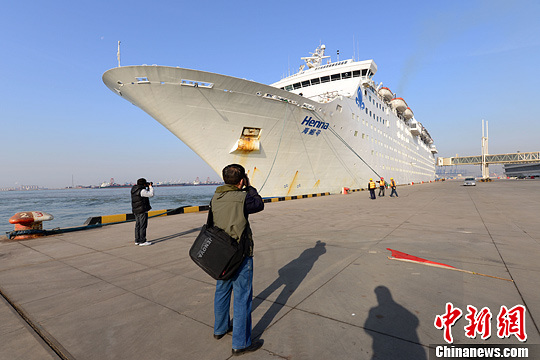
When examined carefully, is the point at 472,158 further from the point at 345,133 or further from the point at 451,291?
the point at 451,291

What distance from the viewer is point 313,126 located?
16062mm

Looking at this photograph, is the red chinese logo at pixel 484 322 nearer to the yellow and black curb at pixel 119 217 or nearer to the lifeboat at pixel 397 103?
the yellow and black curb at pixel 119 217

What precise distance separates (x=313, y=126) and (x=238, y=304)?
15044 mm

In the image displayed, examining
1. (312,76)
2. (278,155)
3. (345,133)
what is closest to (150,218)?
(278,155)

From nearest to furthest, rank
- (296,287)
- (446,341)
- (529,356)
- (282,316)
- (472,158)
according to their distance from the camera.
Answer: (529,356) → (446,341) → (282,316) → (296,287) → (472,158)

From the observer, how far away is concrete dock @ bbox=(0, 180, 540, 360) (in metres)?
2.10

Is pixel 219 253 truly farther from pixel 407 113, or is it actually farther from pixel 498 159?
pixel 498 159

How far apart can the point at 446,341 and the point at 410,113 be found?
162 ft

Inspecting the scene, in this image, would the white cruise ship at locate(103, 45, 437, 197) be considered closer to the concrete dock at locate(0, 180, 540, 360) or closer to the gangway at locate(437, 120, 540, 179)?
the concrete dock at locate(0, 180, 540, 360)

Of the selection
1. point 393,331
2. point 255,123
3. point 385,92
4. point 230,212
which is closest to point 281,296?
point 393,331

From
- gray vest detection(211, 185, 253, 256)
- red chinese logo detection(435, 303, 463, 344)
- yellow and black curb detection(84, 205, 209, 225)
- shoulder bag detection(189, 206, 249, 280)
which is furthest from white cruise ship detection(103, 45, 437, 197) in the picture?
red chinese logo detection(435, 303, 463, 344)

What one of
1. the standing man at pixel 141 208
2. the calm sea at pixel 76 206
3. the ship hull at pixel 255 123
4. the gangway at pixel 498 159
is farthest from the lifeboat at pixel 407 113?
the gangway at pixel 498 159

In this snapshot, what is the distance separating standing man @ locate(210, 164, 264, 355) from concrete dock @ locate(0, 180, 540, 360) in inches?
5.0

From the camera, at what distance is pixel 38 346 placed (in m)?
2.12
